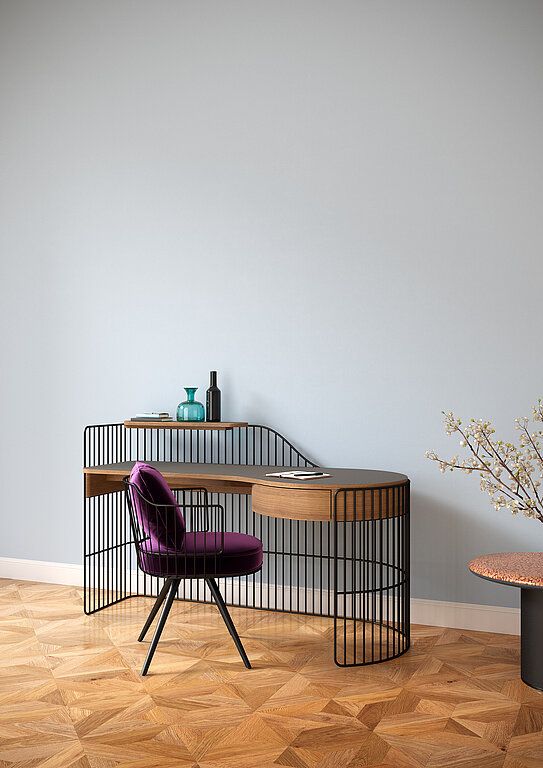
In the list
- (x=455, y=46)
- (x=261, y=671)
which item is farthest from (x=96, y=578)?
(x=455, y=46)

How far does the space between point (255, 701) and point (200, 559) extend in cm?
64

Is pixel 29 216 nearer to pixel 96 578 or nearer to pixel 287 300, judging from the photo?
pixel 287 300

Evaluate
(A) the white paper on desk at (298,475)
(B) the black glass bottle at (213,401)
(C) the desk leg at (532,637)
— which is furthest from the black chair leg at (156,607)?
(C) the desk leg at (532,637)

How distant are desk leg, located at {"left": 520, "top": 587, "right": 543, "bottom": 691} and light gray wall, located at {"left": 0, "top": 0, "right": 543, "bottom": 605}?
2.44ft

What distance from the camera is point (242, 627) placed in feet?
14.0

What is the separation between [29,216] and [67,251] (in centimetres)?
37

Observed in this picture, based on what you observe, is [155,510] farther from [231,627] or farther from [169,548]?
[231,627]

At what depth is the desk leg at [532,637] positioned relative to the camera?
131 inches

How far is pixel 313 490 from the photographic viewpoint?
146 inches

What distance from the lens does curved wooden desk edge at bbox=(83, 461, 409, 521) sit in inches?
146

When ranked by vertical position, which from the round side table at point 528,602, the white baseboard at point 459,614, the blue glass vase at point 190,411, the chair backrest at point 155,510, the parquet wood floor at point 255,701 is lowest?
the parquet wood floor at point 255,701

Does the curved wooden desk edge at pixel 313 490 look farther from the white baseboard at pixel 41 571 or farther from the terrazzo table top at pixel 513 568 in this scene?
the white baseboard at pixel 41 571

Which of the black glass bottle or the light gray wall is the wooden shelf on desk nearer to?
the black glass bottle

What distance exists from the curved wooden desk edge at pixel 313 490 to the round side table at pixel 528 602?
0.51 meters
